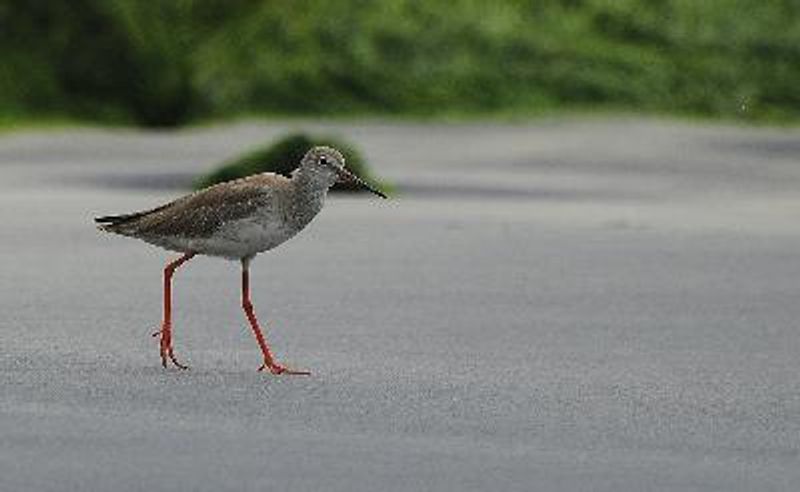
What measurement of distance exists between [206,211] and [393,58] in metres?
21.9

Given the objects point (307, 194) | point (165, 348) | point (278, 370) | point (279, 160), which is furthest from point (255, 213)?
→ point (279, 160)

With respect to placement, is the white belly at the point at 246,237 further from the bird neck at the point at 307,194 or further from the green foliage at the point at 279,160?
the green foliage at the point at 279,160

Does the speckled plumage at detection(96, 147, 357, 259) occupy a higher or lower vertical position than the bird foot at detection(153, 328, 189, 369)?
higher

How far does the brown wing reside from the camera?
769cm

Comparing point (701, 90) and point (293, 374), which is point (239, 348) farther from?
point (701, 90)

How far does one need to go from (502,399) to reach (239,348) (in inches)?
61.8

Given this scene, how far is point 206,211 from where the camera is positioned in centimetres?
776

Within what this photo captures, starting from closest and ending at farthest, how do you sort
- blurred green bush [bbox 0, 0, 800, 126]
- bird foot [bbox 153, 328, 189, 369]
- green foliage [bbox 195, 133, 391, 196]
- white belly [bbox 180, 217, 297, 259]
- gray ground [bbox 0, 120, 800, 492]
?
gray ground [bbox 0, 120, 800, 492], white belly [bbox 180, 217, 297, 259], bird foot [bbox 153, 328, 189, 369], green foliage [bbox 195, 133, 391, 196], blurred green bush [bbox 0, 0, 800, 126]

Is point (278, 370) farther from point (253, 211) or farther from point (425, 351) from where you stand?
point (425, 351)

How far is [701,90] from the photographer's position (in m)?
29.2

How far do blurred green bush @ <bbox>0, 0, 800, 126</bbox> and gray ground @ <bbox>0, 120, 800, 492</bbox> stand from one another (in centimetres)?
970

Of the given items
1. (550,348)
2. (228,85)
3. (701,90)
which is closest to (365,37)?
(228,85)

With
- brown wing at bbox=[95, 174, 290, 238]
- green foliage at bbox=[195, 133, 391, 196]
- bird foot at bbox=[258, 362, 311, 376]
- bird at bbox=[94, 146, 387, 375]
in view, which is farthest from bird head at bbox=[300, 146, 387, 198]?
green foliage at bbox=[195, 133, 391, 196]

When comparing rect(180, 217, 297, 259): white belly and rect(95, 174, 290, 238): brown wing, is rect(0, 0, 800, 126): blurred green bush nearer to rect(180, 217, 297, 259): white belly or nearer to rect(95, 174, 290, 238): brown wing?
rect(95, 174, 290, 238): brown wing
